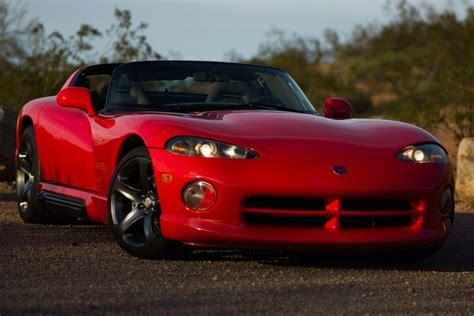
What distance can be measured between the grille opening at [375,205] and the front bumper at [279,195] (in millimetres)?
40

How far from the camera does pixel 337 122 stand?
7.27 metres

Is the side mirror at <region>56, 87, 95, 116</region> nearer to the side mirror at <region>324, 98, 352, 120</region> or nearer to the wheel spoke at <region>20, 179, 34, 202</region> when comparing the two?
the wheel spoke at <region>20, 179, 34, 202</region>

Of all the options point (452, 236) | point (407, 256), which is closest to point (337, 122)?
point (407, 256)

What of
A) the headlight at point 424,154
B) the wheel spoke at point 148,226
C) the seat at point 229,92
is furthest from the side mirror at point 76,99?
the headlight at point 424,154

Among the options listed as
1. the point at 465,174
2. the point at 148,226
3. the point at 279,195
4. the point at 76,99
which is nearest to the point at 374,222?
the point at 279,195

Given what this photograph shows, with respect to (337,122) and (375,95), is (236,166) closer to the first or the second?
(337,122)

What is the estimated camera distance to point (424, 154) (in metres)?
6.86

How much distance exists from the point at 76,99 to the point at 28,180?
4.87 feet

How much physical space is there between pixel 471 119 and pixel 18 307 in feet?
39.5

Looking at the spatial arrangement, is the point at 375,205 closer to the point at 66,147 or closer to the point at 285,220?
the point at 285,220

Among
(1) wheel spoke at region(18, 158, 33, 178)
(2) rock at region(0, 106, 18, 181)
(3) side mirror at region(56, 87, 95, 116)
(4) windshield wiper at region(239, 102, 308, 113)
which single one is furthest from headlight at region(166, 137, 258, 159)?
(2) rock at region(0, 106, 18, 181)

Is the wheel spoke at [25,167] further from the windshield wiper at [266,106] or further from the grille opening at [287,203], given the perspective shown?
the grille opening at [287,203]

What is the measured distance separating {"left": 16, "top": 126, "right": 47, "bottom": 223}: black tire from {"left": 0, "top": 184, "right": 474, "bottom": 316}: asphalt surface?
0.85 meters

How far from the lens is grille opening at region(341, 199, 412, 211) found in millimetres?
6516
